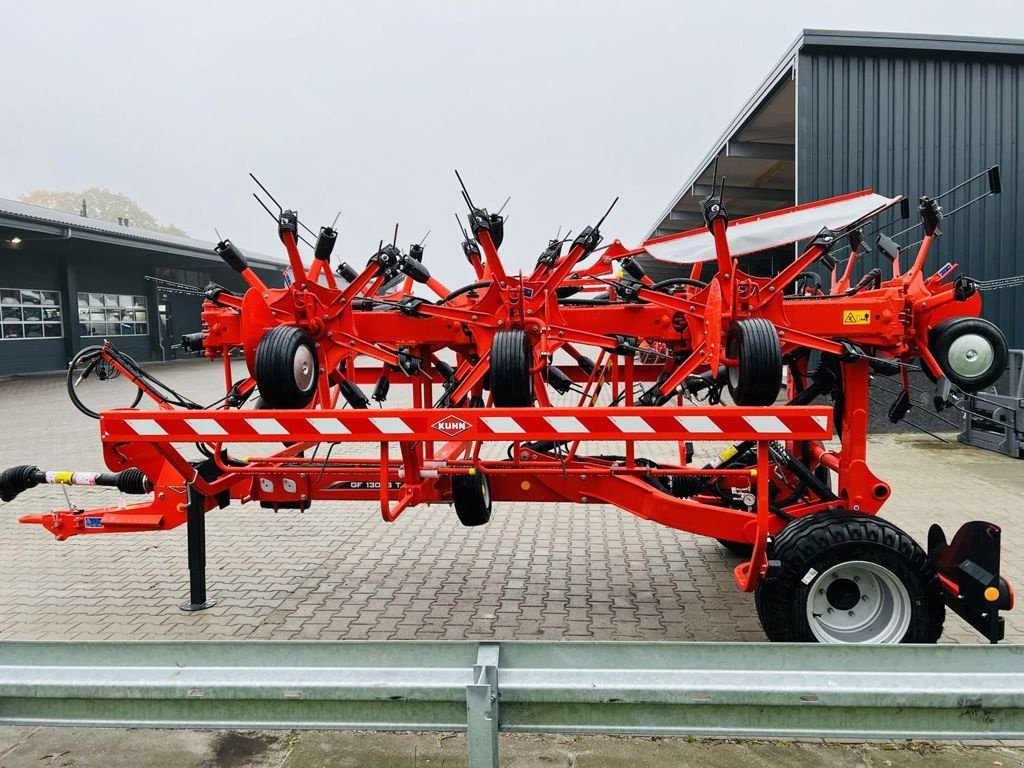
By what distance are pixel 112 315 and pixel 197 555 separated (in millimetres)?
25824

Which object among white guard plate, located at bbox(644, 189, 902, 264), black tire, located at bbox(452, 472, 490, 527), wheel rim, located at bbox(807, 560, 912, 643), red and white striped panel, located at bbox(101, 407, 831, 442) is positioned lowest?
wheel rim, located at bbox(807, 560, 912, 643)

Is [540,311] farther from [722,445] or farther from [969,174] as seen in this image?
[969,174]

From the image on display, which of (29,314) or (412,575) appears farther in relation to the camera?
(29,314)

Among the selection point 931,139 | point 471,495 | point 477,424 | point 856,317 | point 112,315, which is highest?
point 931,139

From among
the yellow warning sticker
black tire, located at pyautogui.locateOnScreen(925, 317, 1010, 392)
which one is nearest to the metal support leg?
the yellow warning sticker

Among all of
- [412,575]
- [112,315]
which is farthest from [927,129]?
[112,315]

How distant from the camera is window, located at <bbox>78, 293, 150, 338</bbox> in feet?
82.5

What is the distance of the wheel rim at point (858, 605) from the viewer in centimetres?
341

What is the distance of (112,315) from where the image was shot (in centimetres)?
2669

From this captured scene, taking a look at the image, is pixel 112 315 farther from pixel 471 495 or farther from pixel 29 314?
pixel 471 495

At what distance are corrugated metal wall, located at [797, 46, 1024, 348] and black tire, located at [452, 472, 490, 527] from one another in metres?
8.71

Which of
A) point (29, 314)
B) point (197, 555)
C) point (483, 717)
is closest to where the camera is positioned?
point (483, 717)

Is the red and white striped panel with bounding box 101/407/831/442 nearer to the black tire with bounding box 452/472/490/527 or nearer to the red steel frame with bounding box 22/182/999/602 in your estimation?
the red steel frame with bounding box 22/182/999/602

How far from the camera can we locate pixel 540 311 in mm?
4457
